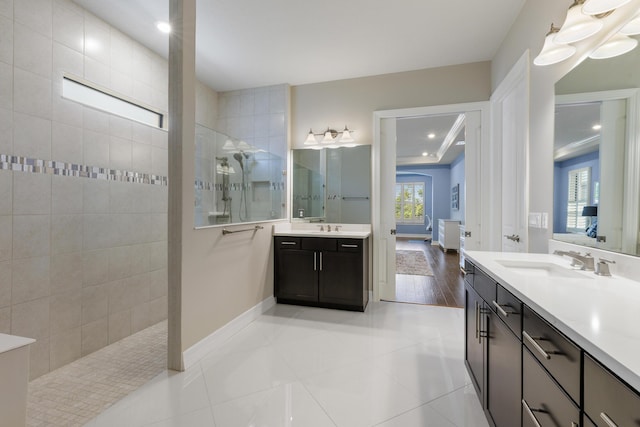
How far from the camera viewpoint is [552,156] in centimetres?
183

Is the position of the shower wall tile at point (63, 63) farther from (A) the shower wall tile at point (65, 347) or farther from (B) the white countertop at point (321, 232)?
(B) the white countertop at point (321, 232)

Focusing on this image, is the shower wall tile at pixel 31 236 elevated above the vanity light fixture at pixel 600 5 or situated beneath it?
situated beneath

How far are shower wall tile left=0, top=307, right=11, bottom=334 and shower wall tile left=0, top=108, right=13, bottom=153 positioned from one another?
977mm

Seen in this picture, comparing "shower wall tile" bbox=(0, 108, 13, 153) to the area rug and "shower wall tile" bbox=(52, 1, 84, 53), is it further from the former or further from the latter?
the area rug

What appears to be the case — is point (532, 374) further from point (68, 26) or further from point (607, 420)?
point (68, 26)

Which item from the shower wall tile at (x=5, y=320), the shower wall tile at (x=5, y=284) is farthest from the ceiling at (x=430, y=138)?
the shower wall tile at (x=5, y=320)

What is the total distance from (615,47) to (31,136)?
10.8 feet

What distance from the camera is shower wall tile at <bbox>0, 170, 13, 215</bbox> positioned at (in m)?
1.72

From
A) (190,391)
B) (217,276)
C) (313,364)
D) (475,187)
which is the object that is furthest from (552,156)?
(190,391)

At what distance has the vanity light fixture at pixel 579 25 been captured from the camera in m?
1.33

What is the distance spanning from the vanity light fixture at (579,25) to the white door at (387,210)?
81.7 inches

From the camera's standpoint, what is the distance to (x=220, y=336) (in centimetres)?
236

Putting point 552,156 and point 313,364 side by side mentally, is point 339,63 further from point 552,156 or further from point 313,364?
point 313,364

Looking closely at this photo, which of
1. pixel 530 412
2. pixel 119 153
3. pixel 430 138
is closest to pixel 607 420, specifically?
pixel 530 412
